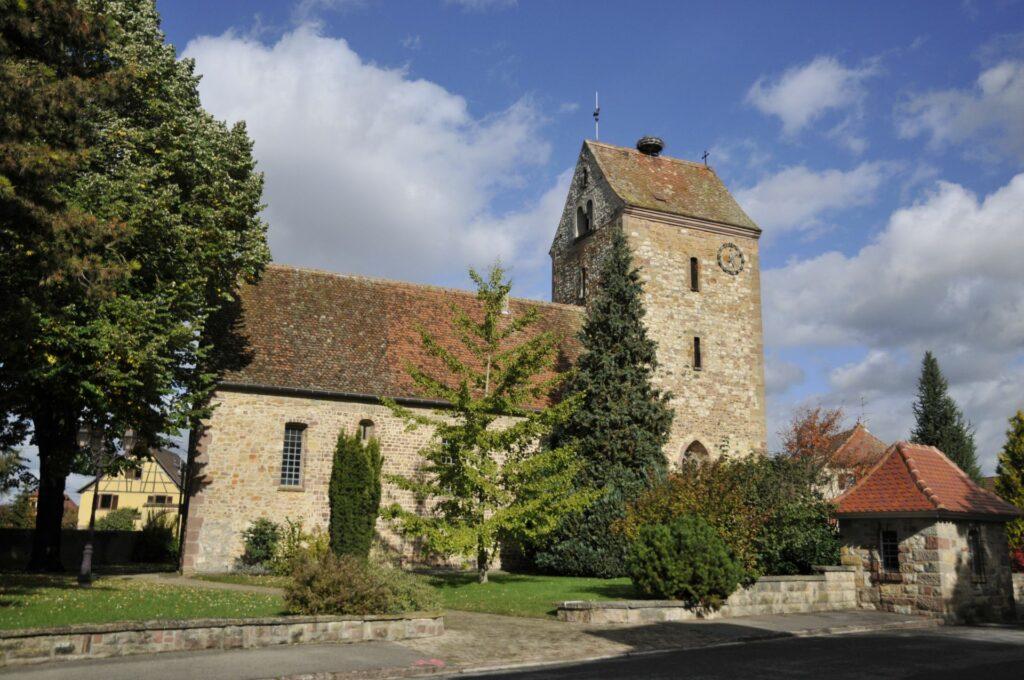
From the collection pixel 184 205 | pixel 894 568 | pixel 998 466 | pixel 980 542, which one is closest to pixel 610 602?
pixel 894 568

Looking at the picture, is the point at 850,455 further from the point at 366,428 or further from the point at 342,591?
the point at 342,591

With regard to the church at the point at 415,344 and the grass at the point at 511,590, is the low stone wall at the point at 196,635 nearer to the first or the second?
the grass at the point at 511,590

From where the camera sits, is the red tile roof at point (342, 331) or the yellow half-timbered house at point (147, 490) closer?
the red tile roof at point (342, 331)

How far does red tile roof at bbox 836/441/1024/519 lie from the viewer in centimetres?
1797

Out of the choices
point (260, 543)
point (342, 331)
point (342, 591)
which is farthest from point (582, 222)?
point (342, 591)

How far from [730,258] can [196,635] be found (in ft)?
83.6

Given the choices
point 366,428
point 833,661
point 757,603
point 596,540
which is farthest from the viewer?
point 366,428

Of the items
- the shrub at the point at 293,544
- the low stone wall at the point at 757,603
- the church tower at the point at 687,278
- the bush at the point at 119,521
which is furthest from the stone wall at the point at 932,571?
the bush at the point at 119,521

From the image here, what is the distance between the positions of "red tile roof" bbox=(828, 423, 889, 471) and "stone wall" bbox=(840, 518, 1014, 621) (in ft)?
64.6

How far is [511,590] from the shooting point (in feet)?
60.2

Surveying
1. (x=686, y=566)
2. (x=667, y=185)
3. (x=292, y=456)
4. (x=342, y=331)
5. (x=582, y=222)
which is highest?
(x=667, y=185)

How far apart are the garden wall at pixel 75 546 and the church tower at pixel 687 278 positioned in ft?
67.2

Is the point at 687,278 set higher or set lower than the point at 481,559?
higher

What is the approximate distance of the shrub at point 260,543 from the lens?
2170 centimetres
